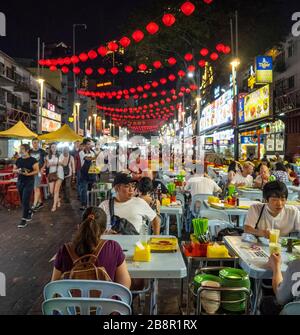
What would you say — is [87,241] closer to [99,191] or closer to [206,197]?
[206,197]

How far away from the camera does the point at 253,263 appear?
3.71 meters

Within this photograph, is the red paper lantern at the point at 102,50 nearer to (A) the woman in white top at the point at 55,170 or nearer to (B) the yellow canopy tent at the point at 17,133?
(A) the woman in white top at the point at 55,170

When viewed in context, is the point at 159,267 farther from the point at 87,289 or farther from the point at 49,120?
the point at 49,120

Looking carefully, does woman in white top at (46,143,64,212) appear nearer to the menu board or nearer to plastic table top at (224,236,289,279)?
plastic table top at (224,236,289,279)

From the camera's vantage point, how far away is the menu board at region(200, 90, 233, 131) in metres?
30.4

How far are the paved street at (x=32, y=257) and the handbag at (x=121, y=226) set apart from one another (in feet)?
3.49

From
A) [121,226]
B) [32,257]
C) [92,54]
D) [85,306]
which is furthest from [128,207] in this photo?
[92,54]

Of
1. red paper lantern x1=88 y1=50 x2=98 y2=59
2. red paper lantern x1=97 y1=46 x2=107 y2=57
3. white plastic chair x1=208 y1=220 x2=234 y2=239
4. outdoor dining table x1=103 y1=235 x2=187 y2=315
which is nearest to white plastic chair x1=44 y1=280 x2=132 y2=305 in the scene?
outdoor dining table x1=103 y1=235 x2=187 y2=315

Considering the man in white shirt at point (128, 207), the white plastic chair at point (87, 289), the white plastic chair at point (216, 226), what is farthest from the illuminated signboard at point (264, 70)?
the white plastic chair at point (87, 289)

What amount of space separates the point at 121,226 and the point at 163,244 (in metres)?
0.92

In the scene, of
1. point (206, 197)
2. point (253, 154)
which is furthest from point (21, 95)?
point (206, 197)

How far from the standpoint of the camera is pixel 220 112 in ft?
112

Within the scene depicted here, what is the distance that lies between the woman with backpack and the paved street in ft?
6.34

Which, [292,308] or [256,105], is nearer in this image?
A: [292,308]
